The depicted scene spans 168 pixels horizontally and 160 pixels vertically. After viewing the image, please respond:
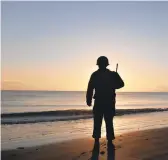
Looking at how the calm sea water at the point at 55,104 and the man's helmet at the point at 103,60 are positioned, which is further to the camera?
the calm sea water at the point at 55,104

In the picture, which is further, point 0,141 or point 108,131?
point 0,141

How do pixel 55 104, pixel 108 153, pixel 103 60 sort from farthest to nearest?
1. pixel 55 104
2. pixel 103 60
3. pixel 108 153

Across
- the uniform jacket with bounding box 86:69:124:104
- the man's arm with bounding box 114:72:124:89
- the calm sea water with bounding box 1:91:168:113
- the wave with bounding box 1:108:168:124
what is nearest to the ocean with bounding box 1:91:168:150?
the wave with bounding box 1:108:168:124

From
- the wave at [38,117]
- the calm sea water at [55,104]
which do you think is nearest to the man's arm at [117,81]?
the wave at [38,117]

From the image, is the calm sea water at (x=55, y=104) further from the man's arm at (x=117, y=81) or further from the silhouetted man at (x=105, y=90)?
the man's arm at (x=117, y=81)

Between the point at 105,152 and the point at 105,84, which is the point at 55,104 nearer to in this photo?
the point at 105,84

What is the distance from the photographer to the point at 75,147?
9570mm

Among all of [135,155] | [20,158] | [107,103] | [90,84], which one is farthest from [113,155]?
[20,158]

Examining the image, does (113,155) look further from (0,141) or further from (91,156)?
(0,141)

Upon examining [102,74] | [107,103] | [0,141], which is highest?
[102,74]

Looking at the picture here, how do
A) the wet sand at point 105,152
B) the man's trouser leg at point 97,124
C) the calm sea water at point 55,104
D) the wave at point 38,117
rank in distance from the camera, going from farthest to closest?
1. the calm sea water at point 55,104
2. the wave at point 38,117
3. the man's trouser leg at point 97,124
4. the wet sand at point 105,152

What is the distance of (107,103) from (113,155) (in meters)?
1.30

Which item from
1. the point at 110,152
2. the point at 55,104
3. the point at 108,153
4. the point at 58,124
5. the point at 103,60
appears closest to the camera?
the point at 108,153

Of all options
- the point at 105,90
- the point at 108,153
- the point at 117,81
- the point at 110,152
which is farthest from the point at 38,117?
the point at 108,153
